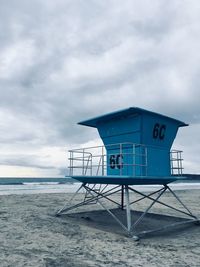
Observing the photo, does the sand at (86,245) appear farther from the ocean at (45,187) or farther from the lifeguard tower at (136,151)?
the ocean at (45,187)

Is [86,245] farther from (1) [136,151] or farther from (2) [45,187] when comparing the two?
(2) [45,187]

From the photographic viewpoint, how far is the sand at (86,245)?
669cm

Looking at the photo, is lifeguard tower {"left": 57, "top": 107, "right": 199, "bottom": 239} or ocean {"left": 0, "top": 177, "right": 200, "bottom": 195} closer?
lifeguard tower {"left": 57, "top": 107, "right": 199, "bottom": 239}

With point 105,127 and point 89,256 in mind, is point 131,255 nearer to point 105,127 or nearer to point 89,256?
point 89,256

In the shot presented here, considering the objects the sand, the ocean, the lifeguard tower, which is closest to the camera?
the sand

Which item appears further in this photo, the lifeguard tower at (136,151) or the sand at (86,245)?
the lifeguard tower at (136,151)

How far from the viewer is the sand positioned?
6.69m

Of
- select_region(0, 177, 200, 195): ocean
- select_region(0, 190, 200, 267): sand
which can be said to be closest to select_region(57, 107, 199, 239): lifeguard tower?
select_region(0, 190, 200, 267): sand

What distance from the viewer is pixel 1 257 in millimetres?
6848

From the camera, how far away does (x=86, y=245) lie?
8148mm

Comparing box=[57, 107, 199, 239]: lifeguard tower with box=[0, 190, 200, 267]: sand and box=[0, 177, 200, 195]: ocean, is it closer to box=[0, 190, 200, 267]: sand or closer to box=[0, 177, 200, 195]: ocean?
box=[0, 190, 200, 267]: sand

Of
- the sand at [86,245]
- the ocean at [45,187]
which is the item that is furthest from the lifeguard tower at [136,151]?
the ocean at [45,187]

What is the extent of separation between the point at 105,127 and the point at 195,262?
271 inches

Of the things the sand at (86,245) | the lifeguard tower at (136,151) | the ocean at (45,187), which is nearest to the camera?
the sand at (86,245)
